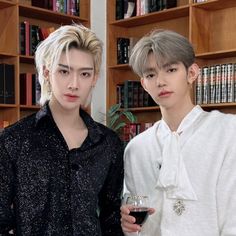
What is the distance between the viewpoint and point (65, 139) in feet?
5.66

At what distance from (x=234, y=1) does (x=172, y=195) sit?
2.49 m

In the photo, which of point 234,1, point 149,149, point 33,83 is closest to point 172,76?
point 149,149

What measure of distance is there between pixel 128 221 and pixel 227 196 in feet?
1.15

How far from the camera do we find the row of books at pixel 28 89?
419 cm

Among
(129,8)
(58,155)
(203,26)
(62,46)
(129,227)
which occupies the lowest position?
(129,227)

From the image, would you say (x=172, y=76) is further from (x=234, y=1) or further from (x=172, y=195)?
(x=234, y=1)

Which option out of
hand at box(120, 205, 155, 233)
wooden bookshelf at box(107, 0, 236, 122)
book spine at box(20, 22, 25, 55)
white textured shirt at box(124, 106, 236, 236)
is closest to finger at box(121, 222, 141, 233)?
hand at box(120, 205, 155, 233)

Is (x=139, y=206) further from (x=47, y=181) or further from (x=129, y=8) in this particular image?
(x=129, y=8)

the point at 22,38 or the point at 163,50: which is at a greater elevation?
the point at 22,38

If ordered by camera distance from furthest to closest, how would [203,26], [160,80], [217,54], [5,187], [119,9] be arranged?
Result: [119,9] < [203,26] < [217,54] < [160,80] < [5,187]

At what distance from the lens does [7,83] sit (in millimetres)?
→ 4035

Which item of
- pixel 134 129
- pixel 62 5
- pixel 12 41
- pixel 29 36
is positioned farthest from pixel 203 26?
pixel 12 41

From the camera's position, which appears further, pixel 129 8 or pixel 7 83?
pixel 129 8

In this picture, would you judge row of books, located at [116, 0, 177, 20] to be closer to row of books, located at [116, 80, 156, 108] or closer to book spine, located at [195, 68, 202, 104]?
row of books, located at [116, 80, 156, 108]
